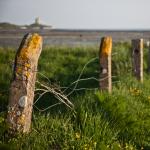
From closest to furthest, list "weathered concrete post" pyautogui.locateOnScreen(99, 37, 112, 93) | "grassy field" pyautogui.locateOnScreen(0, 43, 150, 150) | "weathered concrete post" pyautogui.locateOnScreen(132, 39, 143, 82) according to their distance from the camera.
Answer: "grassy field" pyautogui.locateOnScreen(0, 43, 150, 150) → "weathered concrete post" pyautogui.locateOnScreen(99, 37, 112, 93) → "weathered concrete post" pyautogui.locateOnScreen(132, 39, 143, 82)

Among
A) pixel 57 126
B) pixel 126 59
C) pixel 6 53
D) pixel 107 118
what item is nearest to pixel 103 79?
pixel 107 118

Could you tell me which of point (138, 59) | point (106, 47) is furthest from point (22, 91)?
point (138, 59)

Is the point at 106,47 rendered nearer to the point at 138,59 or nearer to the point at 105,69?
the point at 105,69

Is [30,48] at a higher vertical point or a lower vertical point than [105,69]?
higher

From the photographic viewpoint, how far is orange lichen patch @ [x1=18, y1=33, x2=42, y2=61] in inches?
234

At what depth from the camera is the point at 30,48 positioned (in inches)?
236

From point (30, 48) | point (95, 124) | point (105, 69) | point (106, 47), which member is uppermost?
point (30, 48)

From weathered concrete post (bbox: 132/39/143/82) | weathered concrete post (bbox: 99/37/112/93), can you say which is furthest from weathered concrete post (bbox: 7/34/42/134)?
weathered concrete post (bbox: 132/39/143/82)

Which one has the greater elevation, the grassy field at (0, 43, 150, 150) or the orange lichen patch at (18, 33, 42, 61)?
the orange lichen patch at (18, 33, 42, 61)

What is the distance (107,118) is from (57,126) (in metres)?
1.17

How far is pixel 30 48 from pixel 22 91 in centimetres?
61

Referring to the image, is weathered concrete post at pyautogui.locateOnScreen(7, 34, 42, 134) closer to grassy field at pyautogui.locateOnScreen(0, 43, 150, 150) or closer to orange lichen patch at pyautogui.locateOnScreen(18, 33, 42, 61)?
orange lichen patch at pyautogui.locateOnScreen(18, 33, 42, 61)

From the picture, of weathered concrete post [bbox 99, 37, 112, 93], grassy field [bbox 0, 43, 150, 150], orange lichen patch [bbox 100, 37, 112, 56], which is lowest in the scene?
grassy field [bbox 0, 43, 150, 150]

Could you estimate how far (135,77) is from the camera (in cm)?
1152
